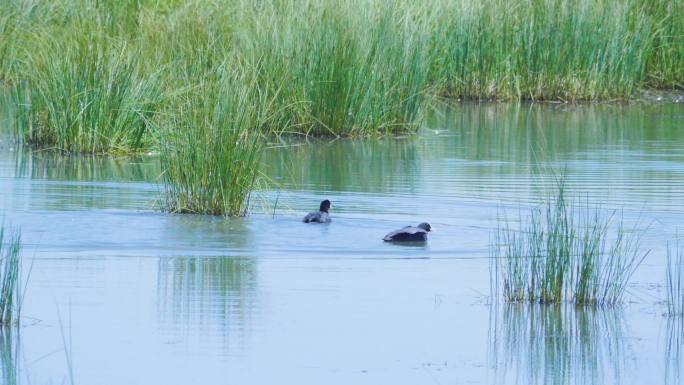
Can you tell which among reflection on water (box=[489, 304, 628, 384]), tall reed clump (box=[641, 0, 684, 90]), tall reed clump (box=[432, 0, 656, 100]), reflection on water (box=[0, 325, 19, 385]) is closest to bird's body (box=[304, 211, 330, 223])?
reflection on water (box=[489, 304, 628, 384])

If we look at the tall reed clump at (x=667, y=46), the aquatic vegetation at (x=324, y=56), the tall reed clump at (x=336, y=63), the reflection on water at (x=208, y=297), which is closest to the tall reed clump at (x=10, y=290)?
the reflection on water at (x=208, y=297)

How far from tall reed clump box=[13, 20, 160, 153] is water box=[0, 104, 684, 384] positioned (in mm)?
328

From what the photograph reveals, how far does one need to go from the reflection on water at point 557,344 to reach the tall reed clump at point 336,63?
8390 mm

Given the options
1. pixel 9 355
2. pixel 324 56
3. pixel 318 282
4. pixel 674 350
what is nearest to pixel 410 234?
pixel 318 282

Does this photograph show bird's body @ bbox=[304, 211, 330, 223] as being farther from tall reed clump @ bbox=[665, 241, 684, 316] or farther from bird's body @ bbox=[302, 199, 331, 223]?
tall reed clump @ bbox=[665, 241, 684, 316]

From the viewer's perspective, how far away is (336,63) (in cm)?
1678

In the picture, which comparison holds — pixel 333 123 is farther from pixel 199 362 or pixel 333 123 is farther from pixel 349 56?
pixel 199 362

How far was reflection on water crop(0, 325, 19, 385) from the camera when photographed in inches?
262

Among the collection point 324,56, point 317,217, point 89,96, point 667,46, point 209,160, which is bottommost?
point 317,217

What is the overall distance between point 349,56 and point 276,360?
32.8ft

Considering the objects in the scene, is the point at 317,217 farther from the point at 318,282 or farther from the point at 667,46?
the point at 667,46

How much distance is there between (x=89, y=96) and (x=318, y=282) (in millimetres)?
6398

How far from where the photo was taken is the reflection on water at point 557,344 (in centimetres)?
706

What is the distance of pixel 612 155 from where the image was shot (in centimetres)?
1612
